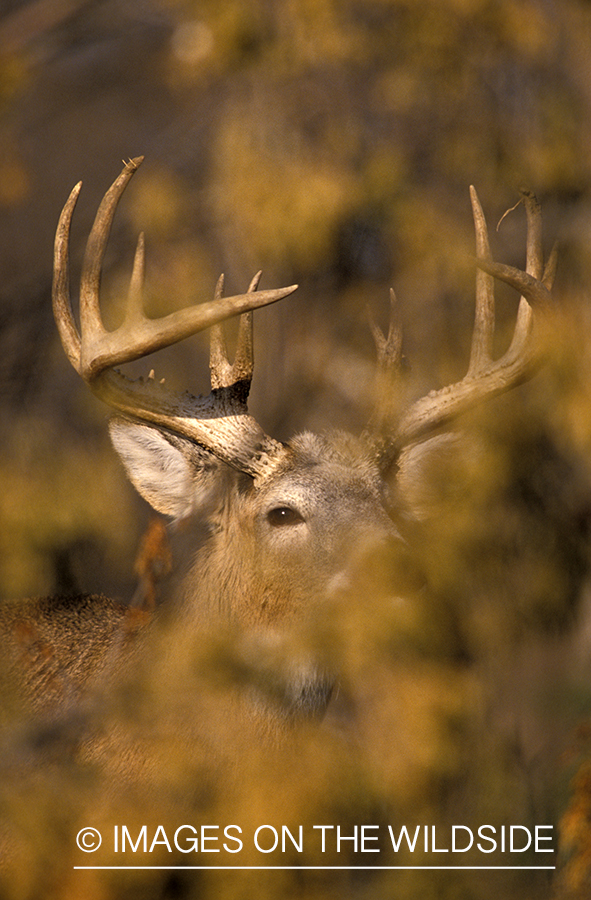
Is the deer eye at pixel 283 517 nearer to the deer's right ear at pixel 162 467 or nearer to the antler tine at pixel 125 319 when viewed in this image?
the deer's right ear at pixel 162 467

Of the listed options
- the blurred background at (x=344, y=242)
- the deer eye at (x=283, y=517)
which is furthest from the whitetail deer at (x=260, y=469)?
the blurred background at (x=344, y=242)

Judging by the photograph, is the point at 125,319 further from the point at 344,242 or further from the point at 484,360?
the point at 344,242

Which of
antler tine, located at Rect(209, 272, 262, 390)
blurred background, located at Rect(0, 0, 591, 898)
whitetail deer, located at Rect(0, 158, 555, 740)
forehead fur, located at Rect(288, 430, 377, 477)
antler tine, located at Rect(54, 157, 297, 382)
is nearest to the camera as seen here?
antler tine, located at Rect(54, 157, 297, 382)

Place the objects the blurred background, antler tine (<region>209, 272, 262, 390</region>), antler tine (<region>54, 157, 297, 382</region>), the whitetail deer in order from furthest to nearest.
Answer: the blurred background
antler tine (<region>209, 272, 262, 390</region>)
the whitetail deer
antler tine (<region>54, 157, 297, 382</region>)

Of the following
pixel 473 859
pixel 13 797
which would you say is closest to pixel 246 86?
pixel 13 797

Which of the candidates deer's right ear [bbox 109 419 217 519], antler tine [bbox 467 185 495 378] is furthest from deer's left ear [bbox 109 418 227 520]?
antler tine [bbox 467 185 495 378]

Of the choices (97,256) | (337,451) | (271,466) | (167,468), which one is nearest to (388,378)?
(337,451)

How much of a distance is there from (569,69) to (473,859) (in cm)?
360

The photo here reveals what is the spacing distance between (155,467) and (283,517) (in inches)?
22.1

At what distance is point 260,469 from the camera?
3168mm

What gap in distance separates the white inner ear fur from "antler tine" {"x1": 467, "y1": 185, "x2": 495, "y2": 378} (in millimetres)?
Result: 1204

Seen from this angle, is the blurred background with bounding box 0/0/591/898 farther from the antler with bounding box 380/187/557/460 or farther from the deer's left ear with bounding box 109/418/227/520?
the deer's left ear with bounding box 109/418/227/520

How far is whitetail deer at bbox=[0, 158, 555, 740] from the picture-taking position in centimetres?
296

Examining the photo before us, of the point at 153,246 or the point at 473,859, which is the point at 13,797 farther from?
the point at 153,246
